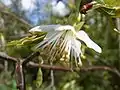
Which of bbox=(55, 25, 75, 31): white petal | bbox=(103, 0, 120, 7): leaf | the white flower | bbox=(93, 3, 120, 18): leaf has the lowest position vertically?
the white flower

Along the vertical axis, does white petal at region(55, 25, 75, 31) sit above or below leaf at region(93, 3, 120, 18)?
below

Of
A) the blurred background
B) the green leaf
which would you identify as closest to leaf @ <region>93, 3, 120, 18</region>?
the green leaf

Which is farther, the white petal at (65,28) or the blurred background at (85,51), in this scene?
the blurred background at (85,51)

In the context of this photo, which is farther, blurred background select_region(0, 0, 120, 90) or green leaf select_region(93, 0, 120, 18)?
blurred background select_region(0, 0, 120, 90)

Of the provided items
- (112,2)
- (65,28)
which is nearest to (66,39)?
(65,28)

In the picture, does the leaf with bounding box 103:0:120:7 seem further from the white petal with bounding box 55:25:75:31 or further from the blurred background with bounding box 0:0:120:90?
the blurred background with bounding box 0:0:120:90

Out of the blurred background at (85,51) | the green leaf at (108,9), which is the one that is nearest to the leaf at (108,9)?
the green leaf at (108,9)

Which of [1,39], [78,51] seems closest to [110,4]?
[78,51]

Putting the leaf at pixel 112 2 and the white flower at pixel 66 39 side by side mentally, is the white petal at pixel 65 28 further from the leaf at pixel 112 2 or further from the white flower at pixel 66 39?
the leaf at pixel 112 2

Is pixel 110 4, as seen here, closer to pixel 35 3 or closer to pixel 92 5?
pixel 92 5
